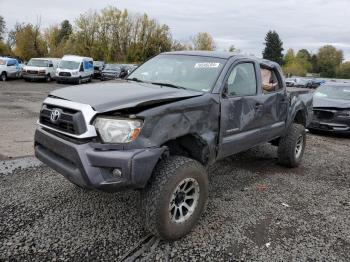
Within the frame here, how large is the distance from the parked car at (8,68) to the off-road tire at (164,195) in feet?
77.4

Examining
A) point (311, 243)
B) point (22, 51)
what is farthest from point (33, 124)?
point (22, 51)

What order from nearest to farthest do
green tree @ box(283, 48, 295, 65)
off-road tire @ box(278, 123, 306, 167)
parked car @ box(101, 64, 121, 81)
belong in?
off-road tire @ box(278, 123, 306, 167) → parked car @ box(101, 64, 121, 81) → green tree @ box(283, 48, 295, 65)

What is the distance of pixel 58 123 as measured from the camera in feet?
11.6

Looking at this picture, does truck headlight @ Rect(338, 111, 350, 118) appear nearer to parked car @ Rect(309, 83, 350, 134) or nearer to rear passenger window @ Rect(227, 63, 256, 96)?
parked car @ Rect(309, 83, 350, 134)

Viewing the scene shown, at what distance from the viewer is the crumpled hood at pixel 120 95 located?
10.7 feet

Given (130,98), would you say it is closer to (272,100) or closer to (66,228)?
(66,228)

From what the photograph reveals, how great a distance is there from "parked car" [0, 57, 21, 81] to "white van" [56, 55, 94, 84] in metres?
2.84

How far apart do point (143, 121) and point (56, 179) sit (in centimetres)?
238

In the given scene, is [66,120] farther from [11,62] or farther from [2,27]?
[2,27]

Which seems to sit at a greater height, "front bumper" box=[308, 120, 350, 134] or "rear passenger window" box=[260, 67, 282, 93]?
"rear passenger window" box=[260, 67, 282, 93]

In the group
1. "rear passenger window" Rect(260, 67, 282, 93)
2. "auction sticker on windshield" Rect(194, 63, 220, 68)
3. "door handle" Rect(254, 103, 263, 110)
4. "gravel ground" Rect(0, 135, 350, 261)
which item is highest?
"auction sticker on windshield" Rect(194, 63, 220, 68)

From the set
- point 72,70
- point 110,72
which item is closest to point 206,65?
point 72,70

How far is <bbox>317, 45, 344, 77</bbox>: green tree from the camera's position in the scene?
313ft

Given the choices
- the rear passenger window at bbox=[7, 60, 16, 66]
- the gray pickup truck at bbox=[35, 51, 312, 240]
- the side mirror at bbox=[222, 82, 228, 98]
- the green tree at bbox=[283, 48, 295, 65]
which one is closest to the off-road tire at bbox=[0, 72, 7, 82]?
the rear passenger window at bbox=[7, 60, 16, 66]
